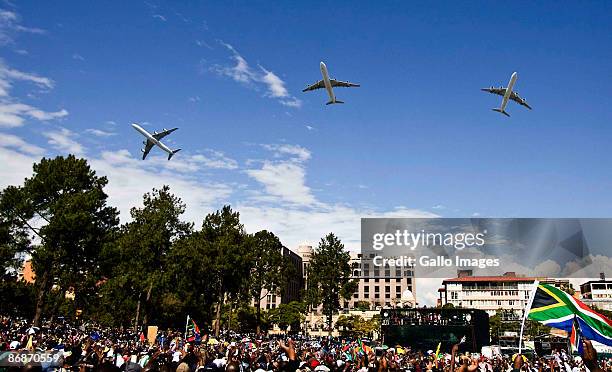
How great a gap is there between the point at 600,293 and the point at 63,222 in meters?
149

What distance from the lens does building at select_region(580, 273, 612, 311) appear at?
139875 millimetres

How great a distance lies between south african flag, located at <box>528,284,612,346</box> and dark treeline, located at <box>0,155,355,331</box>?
38.6m

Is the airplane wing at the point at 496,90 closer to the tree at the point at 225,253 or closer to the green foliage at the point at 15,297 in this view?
the tree at the point at 225,253

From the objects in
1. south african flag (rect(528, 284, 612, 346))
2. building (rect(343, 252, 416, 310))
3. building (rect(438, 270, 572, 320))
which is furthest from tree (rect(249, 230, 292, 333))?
building (rect(343, 252, 416, 310))

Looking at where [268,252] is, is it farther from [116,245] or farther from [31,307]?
[31,307]

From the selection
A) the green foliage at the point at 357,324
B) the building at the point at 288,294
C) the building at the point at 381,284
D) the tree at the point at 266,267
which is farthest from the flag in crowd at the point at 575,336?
the building at the point at 381,284

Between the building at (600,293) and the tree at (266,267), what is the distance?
111 meters

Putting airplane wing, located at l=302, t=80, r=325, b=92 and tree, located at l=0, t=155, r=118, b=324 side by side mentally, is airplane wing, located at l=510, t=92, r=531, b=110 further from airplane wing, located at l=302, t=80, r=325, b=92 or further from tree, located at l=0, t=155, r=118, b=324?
tree, located at l=0, t=155, r=118, b=324

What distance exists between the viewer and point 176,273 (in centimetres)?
5338

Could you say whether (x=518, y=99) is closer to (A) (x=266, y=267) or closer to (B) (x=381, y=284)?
(A) (x=266, y=267)

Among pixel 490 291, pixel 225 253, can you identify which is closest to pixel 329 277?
pixel 225 253

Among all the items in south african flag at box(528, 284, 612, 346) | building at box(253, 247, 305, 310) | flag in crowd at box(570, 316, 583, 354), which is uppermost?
building at box(253, 247, 305, 310)

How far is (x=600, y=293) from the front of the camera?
5659 inches

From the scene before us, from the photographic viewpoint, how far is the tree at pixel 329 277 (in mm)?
72938
